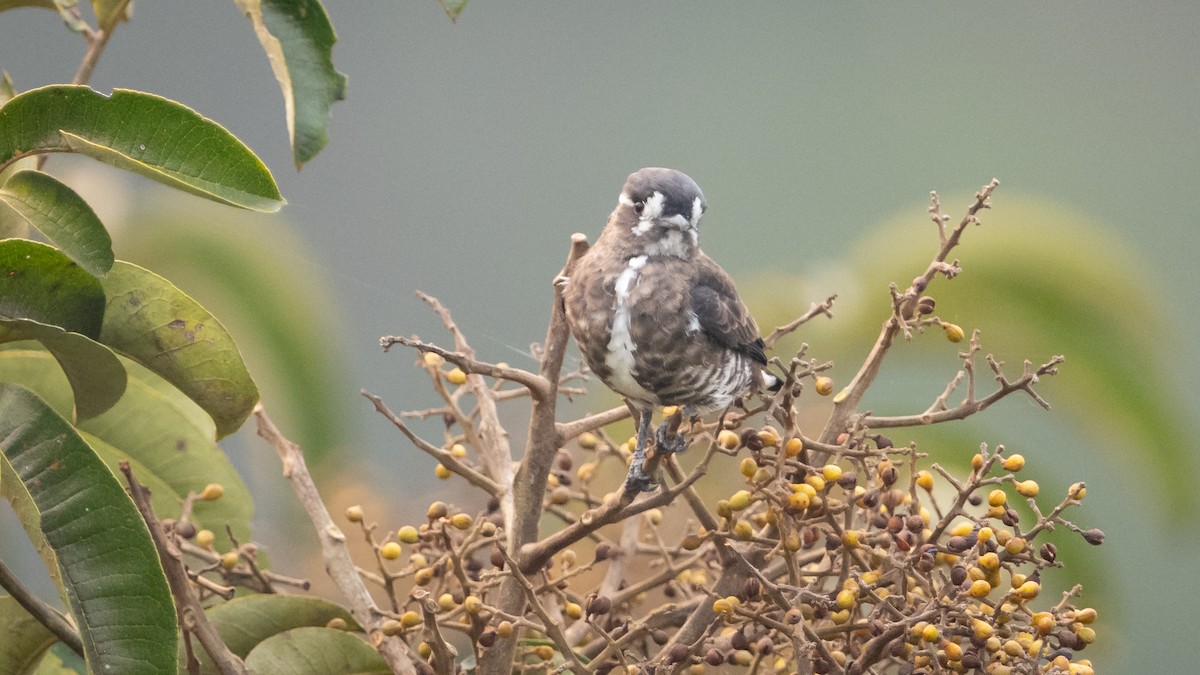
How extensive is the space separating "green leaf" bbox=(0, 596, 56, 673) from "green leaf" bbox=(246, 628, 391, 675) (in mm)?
149

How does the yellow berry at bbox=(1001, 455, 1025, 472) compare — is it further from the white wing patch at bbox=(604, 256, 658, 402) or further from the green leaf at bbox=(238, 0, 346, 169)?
the green leaf at bbox=(238, 0, 346, 169)

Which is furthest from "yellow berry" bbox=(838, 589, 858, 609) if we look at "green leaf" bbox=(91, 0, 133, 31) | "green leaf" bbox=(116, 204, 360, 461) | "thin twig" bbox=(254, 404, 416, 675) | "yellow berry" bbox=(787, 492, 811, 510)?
"green leaf" bbox=(116, 204, 360, 461)

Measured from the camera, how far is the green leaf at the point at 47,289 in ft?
2.37

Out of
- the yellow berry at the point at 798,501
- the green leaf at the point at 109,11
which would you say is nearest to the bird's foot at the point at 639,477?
the yellow berry at the point at 798,501

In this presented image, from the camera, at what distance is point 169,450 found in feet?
3.32

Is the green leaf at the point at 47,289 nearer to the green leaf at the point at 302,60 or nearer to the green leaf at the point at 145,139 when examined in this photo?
the green leaf at the point at 145,139

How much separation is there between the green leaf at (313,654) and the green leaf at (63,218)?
1.01 ft

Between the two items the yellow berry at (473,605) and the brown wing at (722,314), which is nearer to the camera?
the yellow berry at (473,605)

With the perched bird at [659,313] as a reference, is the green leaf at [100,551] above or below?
below

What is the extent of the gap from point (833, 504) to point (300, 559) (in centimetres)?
146

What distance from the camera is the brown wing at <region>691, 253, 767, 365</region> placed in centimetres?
93

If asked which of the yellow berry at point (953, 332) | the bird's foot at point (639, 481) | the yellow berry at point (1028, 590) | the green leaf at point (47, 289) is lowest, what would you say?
the green leaf at point (47, 289)

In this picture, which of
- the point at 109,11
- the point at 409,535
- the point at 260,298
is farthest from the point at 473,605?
the point at 260,298

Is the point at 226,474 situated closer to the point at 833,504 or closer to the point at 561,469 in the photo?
the point at 561,469
